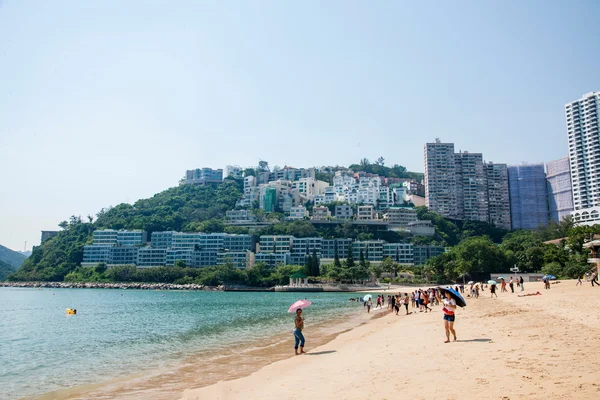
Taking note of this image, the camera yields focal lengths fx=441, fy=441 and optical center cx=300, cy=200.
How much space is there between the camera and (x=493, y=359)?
10219mm

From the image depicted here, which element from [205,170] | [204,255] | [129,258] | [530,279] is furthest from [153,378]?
[205,170]

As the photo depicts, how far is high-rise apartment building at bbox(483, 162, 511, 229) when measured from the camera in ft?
500

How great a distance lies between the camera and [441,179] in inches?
5984

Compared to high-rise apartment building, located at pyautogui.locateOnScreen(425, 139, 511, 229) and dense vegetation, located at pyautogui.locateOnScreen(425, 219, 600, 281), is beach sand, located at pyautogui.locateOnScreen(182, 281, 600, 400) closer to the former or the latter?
dense vegetation, located at pyautogui.locateOnScreen(425, 219, 600, 281)

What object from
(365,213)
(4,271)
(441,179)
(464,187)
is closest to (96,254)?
(4,271)

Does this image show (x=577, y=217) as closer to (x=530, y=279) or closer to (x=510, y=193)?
(x=510, y=193)

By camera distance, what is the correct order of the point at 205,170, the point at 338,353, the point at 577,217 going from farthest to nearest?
the point at 205,170 → the point at 577,217 → the point at 338,353

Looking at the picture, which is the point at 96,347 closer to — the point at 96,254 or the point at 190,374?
the point at 190,374

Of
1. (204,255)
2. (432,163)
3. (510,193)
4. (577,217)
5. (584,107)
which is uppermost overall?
(584,107)

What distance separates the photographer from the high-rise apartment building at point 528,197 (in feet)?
484

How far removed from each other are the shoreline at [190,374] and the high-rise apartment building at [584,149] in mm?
133030

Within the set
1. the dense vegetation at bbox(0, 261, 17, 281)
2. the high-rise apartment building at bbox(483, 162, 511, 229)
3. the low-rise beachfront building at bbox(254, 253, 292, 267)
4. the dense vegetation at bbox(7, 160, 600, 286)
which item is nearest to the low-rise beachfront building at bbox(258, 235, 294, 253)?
the low-rise beachfront building at bbox(254, 253, 292, 267)

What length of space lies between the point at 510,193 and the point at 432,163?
2976cm

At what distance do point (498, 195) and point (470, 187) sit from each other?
1051 centimetres
